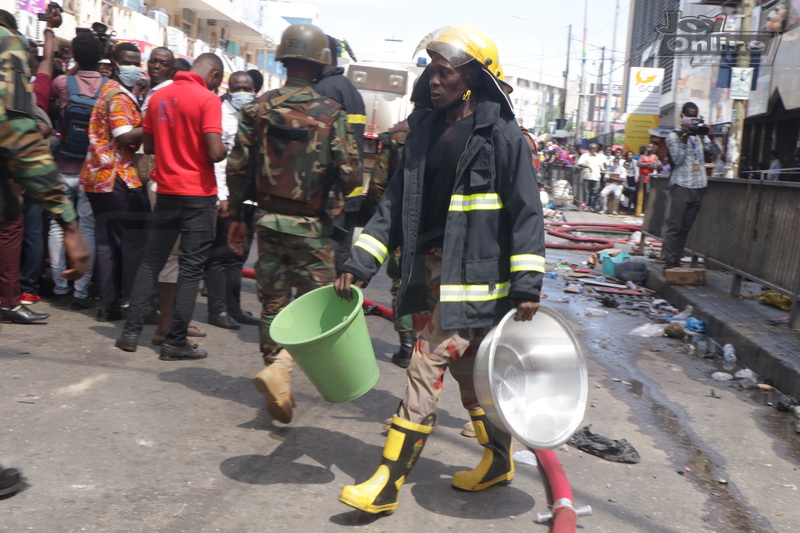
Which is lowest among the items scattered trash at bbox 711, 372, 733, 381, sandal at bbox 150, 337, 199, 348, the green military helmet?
scattered trash at bbox 711, 372, 733, 381

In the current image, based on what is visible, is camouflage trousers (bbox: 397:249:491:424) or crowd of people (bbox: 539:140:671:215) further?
crowd of people (bbox: 539:140:671:215)

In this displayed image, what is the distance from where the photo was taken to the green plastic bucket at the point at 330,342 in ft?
11.6

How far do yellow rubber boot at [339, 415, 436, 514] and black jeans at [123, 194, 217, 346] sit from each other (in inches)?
102

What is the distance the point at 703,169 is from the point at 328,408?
704cm

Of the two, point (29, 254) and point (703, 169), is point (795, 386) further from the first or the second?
point (29, 254)

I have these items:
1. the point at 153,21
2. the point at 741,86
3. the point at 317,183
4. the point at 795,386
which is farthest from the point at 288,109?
the point at 153,21

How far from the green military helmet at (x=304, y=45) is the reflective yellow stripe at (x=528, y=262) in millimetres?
1856

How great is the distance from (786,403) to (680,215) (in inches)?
191

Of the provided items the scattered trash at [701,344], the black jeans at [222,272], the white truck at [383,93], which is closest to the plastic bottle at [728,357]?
the scattered trash at [701,344]

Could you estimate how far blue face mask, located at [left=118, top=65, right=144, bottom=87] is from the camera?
664 centimetres

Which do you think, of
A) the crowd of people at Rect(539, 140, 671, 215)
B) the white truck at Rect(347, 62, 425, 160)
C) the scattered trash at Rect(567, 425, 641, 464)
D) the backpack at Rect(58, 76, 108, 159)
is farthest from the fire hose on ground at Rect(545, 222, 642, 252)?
the scattered trash at Rect(567, 425, 641, 464)

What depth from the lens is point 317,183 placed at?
474 centimetres

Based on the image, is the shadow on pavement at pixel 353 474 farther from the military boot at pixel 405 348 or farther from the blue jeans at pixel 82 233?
the blue jeans at pixel 82 233

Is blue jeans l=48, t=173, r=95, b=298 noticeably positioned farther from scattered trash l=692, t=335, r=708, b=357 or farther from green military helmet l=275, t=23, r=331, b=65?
scattered trash l=692, t=335, r=708, b=357
